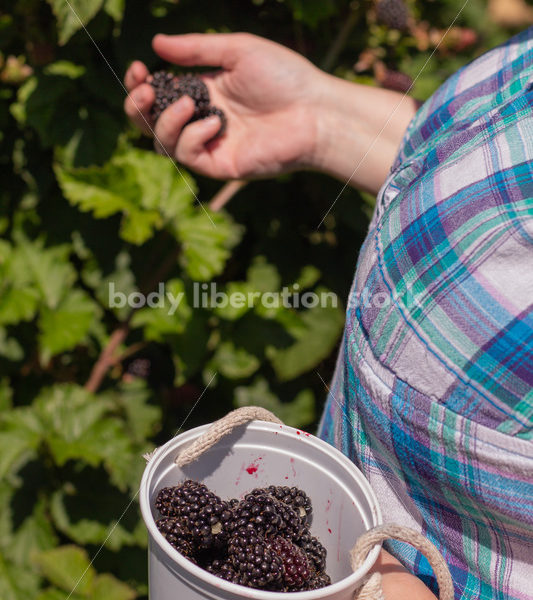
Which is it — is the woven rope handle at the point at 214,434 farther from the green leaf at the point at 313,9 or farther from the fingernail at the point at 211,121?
the green leaf at the point at 313,9

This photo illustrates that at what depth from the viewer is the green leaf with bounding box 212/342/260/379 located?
140cm

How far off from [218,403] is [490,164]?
3.67 feet

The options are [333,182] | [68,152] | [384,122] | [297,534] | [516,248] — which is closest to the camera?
[516,248]

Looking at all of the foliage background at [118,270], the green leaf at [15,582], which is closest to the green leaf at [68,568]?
the foliage background at [118,270]

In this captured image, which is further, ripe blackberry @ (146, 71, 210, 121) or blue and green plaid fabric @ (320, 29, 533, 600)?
ripe blackberry @ (146, 71, 210, 121)

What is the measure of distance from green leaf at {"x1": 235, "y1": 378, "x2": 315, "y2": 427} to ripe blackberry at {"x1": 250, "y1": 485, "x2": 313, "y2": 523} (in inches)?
33.8

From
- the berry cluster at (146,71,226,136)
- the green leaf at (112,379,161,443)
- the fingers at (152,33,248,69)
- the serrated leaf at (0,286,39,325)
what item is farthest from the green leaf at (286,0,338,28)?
the green leaf at (112,379,161,443)

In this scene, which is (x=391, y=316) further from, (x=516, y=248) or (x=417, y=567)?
(x=417, y=567)

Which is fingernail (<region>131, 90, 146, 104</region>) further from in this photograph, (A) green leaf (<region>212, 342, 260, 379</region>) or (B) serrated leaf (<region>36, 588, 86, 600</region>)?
(B) serrated leaf (<region>36, 588, 86, 600</region>)

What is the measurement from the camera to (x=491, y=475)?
1.70 ft

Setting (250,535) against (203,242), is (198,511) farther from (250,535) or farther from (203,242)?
(203,242)

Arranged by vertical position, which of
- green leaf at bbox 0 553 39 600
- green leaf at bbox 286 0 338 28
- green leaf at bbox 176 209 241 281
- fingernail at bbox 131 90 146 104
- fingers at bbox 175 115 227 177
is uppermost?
green leaf at bbox 286 0 338 28

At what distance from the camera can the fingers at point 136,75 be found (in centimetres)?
110

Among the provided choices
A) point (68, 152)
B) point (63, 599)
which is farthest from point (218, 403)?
point (68, 152)
